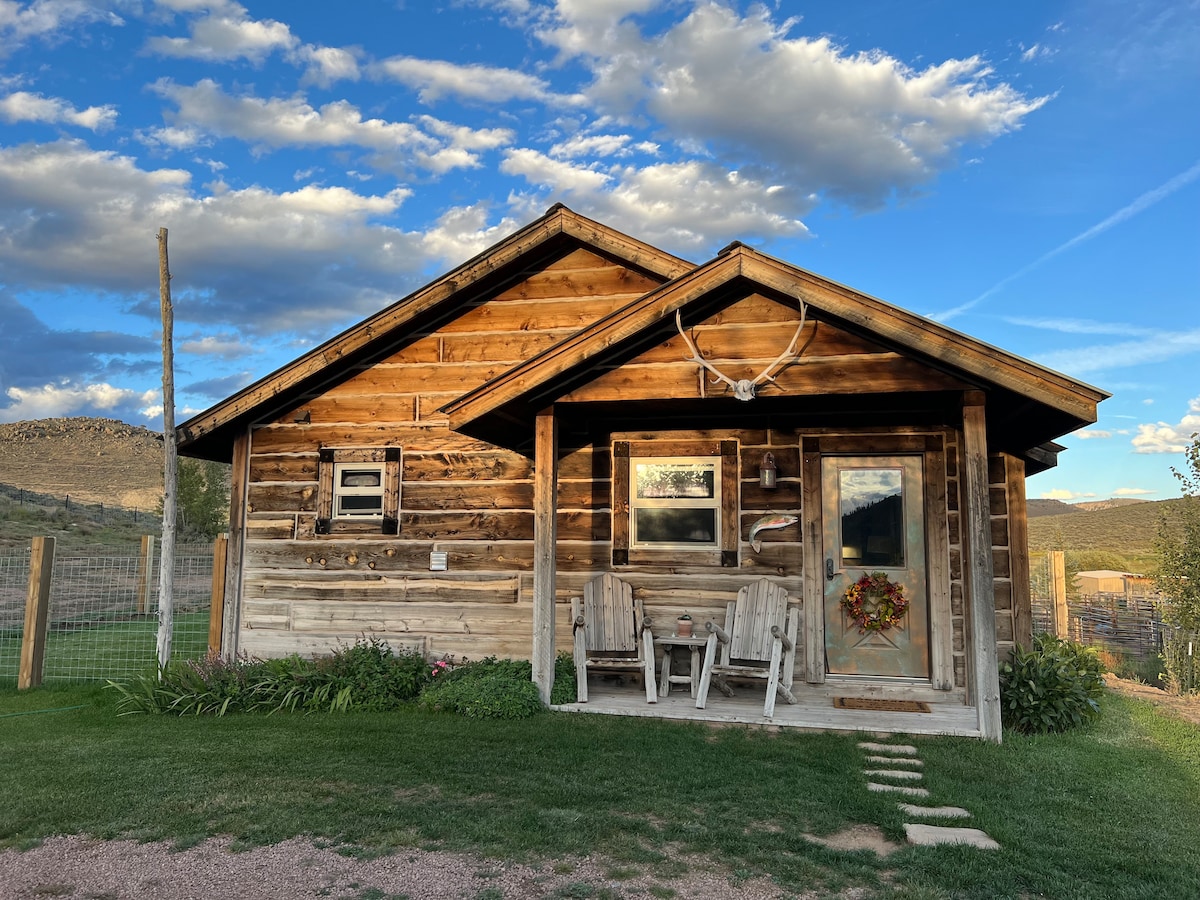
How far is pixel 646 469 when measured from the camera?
8602 millimetres

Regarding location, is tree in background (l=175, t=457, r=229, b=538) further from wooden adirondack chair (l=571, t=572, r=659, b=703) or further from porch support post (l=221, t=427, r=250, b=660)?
wooden adirondack chair (l=571, t=572, r=659, b=703)

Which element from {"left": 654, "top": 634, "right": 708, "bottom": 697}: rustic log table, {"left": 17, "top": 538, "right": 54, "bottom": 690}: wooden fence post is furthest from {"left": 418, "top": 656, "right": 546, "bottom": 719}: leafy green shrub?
{"left": 17, "top": 538, "right": 54, "bottom": 690}: wooden fence post

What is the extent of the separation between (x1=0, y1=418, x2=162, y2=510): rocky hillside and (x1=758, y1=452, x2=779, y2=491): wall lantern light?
5871 cm

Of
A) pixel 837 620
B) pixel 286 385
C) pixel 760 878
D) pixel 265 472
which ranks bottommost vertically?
pixel 760 878

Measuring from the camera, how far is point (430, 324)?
9.30 m

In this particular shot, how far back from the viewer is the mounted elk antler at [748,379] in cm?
661

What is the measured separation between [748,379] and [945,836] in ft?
11.9

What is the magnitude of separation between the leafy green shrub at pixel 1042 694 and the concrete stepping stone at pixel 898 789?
2162mm

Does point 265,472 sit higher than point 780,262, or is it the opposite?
point 780,262

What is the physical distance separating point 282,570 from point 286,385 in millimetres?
2108

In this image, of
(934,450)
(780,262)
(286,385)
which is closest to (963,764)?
(934,450)

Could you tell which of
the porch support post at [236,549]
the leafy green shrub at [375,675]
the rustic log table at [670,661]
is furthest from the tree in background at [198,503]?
the rustic log table at [670,661]

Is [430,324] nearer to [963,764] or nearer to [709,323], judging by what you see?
[709,323]

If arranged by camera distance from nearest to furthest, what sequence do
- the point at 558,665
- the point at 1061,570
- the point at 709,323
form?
the point at 709,323, the point at 558,665, the point at 1061,570
